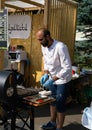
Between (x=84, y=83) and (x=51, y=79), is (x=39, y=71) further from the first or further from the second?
(x=51, y=79)

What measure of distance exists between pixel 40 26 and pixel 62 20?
100 centimetres

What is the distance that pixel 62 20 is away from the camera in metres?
7.75

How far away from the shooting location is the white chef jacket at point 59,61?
4730 mm

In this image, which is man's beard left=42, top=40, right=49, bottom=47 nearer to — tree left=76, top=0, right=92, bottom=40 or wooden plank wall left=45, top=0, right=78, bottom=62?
→ wooden plank wall left=45, top=0, right=78, bottom=62

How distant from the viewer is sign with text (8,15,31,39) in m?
8.68

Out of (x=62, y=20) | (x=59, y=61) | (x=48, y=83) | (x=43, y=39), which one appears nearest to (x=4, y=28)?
(x=43, y=39)

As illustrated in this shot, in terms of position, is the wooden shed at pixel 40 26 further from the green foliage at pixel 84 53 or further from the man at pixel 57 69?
the green foliage at pixel 84 53

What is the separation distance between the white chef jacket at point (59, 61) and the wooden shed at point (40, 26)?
2364mm

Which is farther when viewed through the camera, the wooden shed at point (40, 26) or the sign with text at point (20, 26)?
the sign with text at point (20, 26)

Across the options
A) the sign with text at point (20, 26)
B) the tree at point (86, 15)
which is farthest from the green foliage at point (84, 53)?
the sign with text at point (20, 26)

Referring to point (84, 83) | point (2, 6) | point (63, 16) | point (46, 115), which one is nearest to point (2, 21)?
point (2, 6)

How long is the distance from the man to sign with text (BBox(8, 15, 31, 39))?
3.75m

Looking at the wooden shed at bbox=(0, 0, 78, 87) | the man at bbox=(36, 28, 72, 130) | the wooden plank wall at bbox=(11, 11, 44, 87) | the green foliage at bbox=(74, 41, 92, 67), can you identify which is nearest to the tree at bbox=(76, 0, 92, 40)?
the green foliage at bbox=(74, 41, 92, 67)

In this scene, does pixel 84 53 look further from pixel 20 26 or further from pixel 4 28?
pixel 4 28
